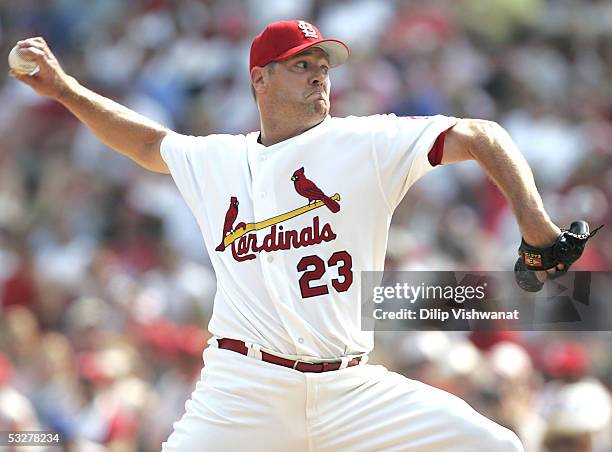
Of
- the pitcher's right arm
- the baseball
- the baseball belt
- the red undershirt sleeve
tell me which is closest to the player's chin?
the red undershirt sleeve

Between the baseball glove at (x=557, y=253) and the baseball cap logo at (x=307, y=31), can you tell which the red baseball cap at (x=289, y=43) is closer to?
the baseball cap logo at (x=307, y=31)

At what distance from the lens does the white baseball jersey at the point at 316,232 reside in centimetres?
378

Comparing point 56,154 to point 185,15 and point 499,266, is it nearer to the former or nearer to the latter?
point 185,15

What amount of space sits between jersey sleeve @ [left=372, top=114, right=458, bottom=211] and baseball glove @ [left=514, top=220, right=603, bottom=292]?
45 centimetres

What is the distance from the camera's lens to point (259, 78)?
13.8 ft

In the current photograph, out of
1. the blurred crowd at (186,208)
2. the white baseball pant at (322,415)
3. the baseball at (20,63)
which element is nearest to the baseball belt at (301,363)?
the white baseball pant at (322,415)

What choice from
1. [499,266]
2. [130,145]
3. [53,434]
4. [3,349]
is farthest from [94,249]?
[130,145]

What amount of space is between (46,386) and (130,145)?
3.26 metres

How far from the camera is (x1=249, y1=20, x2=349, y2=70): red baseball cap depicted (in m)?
4.05

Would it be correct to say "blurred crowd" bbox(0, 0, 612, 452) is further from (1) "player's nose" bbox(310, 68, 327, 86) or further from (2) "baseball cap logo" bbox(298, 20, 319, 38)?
(2) "baseball cap logo" bbox(298, 20, 319, 38)

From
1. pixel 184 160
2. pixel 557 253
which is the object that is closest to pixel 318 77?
pixel 184 160

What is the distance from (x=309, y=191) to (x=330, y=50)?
601 mm

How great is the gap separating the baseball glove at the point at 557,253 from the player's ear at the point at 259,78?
1219 mm

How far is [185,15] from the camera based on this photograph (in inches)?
442
